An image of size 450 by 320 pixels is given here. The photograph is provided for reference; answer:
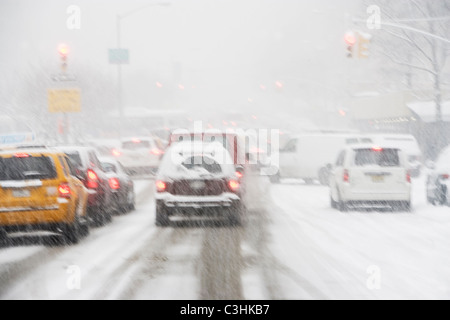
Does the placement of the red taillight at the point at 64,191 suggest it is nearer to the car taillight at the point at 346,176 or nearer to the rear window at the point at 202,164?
the rear window at the point at 202,164

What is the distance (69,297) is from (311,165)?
22677 millimetres

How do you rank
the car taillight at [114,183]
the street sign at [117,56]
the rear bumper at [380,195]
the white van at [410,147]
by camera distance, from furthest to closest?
the street sign at [117,56] < the white van at [410,147] < the rear bumper at [380,195] < the car taillight at [114,183]

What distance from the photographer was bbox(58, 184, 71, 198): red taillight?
573 inches

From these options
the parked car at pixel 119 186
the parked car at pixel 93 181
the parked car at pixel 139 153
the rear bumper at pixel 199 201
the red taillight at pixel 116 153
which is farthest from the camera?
the parked car at pixel 139 153

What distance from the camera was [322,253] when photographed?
13.3 meters

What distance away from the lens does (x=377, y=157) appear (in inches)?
835

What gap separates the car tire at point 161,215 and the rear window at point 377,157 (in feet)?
18.6

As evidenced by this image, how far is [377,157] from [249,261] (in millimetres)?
9510

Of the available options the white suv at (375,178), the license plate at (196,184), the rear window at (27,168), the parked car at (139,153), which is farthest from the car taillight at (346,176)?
the parked car at (139,153)

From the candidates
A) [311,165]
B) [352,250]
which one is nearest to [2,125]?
[311,165]

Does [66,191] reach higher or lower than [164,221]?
higher

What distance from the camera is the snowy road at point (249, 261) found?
9922 mm

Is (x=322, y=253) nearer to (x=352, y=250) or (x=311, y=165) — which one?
(x=352, y=250)

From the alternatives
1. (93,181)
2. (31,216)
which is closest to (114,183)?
(93,181)
